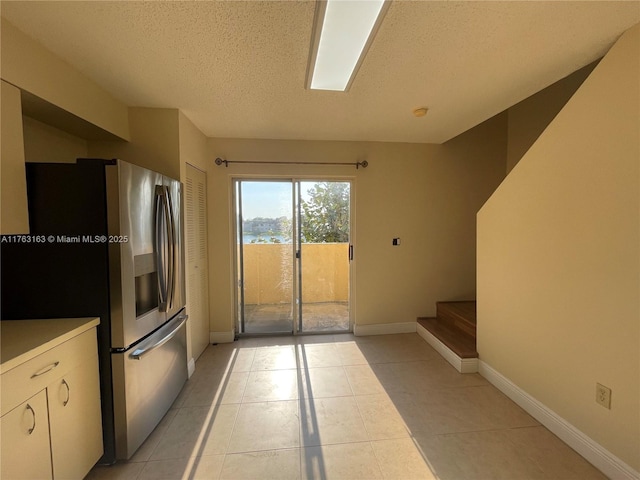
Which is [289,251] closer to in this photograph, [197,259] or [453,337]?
[197,259]

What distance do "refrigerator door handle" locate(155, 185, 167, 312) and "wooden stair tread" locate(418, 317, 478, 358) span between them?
8.84 feet

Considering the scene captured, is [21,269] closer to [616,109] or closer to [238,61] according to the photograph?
[238,61]

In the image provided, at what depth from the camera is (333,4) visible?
4.03 ft

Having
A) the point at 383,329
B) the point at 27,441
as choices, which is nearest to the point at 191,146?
the point at 27,441

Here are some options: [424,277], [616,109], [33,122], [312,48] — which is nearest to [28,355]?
[33,122]

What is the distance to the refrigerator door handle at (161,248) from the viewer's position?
1.86 m

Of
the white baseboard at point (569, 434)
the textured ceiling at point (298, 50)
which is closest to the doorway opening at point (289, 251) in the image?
the textured ceiling at point (298, 50)

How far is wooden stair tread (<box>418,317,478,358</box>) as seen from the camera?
2661 mm

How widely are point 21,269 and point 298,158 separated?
2565 millimetres

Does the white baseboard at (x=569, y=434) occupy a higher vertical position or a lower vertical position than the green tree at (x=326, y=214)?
lower

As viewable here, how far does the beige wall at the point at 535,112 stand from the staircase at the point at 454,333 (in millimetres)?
2075

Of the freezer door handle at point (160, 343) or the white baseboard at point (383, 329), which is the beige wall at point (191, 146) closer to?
the freezer door handle at point (160, 343)

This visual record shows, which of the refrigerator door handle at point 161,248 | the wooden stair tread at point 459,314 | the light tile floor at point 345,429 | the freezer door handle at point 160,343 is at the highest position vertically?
the refrigerator door handle at point 161,248

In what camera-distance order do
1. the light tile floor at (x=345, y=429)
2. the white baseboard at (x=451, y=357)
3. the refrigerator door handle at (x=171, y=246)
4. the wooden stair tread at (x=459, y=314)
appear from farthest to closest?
Result: 1. the wooden stair tread at (x=459, y=314)
2. the white baseboard at (x=451, y=357)
3. the refrigerator door handle at (x=171, y=246)
4. the light tile floor at (x=345, y=429)
